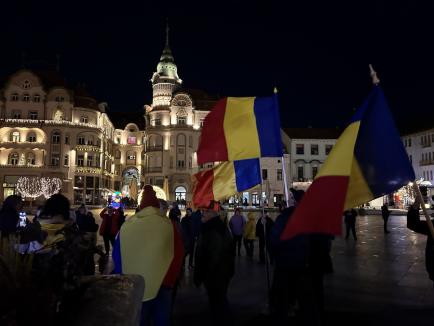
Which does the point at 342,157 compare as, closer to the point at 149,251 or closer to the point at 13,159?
the point at 149,251

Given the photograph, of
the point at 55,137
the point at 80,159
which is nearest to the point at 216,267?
the point at 55,137

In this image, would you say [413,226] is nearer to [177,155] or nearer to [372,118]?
[372,118]

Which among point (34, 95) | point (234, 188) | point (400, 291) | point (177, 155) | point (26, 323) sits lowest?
point (400, 291)

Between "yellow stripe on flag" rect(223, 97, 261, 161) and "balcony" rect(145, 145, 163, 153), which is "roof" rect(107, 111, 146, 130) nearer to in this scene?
"balcony" rect(145, 145, 163, 153)

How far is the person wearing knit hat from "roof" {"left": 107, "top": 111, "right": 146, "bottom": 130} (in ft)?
267

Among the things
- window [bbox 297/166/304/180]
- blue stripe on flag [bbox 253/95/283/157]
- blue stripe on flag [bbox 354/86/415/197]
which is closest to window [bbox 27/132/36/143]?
window [bbox 297/166/304/180]

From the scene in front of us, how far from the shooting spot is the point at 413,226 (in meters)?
6.29

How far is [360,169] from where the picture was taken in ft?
16.2

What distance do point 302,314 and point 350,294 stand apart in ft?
10.8

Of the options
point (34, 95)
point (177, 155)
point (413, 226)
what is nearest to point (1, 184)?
point (34, 95)

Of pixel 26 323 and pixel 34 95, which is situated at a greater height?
pixel 34 95

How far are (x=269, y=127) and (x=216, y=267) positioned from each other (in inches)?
124

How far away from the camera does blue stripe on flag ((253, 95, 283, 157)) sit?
306 inches

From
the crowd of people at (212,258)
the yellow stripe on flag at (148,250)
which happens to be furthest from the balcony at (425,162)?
the yellow stripe on flag at (148,250)
